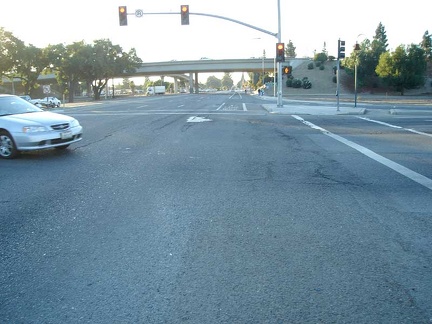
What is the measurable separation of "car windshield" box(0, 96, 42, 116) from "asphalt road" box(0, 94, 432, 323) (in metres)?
1.58

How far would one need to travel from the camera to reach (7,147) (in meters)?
11.0

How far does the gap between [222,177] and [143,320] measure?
524cm

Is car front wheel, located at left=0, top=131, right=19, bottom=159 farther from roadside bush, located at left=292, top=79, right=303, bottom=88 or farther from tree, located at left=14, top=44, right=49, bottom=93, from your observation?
roadside bush, located at left=292, top=79, right=303, bottom=88

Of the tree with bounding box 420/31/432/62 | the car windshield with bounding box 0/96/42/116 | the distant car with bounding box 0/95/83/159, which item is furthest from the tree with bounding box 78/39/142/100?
the tree with bounding box 420/31/432/62

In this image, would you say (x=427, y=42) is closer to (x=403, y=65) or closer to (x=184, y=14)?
(x=403, y=65)

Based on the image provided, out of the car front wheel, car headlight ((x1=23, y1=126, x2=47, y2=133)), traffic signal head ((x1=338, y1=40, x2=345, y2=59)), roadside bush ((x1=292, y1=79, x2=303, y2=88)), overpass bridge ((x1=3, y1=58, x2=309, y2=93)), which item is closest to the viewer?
car headlight ((x1=23, y1=126, x2=47, y2=133))

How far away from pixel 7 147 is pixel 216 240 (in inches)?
306

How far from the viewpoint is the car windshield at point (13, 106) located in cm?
1156

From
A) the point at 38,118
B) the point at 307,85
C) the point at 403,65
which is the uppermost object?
the point at 403,65

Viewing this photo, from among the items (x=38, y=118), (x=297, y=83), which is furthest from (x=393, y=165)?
(x=297, y=83)

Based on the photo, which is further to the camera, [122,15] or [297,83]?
[297,83]

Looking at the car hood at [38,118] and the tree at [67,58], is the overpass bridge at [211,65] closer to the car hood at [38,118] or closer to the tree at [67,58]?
the tree at [67,58]

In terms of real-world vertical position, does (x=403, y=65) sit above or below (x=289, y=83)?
above

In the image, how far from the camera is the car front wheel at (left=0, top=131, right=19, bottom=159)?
10.9 m
